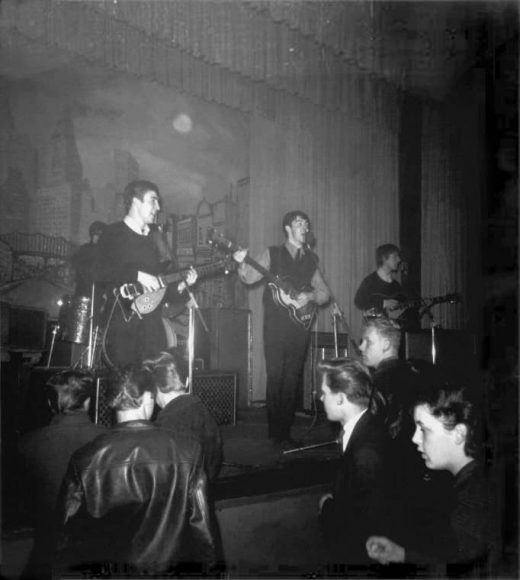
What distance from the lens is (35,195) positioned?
232 inches

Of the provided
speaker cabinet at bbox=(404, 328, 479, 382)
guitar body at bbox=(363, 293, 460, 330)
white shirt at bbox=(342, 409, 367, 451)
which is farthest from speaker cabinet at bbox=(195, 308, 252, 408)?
white shirt at bbox=(342, 409, 367, 451)

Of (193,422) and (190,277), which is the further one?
(190,277)

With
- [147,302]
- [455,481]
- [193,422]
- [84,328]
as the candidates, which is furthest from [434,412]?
[84,328]

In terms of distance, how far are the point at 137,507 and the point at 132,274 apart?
209 centimetres

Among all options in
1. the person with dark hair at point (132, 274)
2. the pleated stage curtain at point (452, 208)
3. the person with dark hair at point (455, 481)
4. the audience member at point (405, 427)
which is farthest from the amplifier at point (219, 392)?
the pleated stage curtain at point (452, 208)

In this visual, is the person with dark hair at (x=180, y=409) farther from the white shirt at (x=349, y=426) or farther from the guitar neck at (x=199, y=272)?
the guitar neck at (x=199, y=272)

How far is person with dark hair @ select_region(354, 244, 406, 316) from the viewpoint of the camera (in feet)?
19.3

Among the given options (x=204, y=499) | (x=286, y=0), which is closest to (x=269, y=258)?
(x=286, y=0)

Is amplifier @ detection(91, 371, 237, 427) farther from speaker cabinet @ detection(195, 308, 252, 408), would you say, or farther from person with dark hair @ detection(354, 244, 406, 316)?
person with dark hair @ detection(354, 244, 406, 316)

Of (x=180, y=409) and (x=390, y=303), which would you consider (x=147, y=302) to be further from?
(x=390, y=303)

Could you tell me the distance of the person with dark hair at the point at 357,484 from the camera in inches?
88.0

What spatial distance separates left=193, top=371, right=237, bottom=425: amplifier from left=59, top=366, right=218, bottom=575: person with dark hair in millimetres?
2329

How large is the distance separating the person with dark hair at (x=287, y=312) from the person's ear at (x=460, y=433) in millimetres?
2018

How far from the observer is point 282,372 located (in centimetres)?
412
